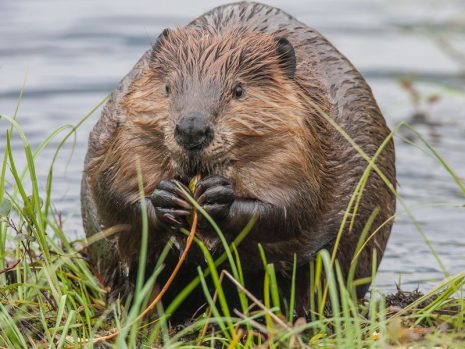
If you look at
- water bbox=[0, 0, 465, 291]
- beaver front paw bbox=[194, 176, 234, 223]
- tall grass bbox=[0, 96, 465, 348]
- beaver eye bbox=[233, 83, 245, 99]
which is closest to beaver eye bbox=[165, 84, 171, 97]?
beaver eye bbox=[233, 83, 245, 99]

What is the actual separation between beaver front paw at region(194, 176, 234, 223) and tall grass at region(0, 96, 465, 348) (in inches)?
5.1

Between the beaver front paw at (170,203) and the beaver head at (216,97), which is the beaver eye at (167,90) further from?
the beaver front paw at (170,203)

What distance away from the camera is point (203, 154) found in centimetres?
450

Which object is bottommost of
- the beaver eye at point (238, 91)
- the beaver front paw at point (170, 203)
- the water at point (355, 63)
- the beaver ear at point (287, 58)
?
the water at point (355, 63)

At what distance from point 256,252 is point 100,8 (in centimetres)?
866

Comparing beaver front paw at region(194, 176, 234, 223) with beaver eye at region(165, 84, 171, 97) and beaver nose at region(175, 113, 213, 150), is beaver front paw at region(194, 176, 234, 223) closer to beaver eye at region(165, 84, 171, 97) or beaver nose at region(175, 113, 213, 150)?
beaver nose at region(175, 113, 213, 150)

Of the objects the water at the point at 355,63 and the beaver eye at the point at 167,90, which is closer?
the beaver eye at the point at 167,90

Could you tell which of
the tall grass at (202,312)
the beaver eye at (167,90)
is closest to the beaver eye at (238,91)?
the beaver eye at (167,90)

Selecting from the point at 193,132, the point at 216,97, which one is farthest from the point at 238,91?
the point at 193,132

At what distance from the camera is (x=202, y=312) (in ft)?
17.5

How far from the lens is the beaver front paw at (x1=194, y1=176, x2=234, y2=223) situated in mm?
4617

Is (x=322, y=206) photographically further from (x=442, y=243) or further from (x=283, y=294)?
(x=442, y=243)

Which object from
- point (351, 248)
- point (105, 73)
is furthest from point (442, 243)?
point (105, 73)

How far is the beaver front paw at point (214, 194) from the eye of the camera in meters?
4.62
